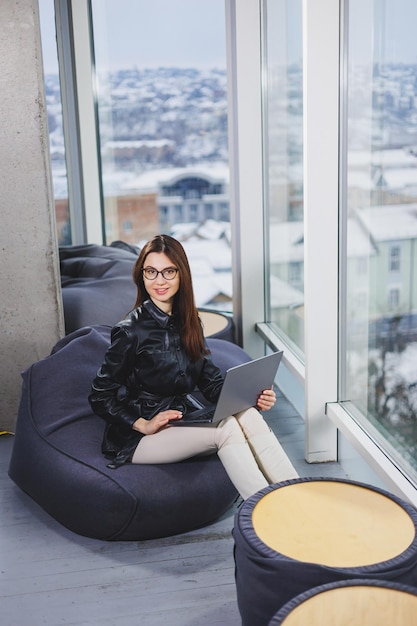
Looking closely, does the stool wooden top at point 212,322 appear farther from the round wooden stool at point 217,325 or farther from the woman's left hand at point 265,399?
the woman's left hand at point 265,399

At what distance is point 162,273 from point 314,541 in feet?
3.65

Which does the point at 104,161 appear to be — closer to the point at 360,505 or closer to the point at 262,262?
the point at 262,262

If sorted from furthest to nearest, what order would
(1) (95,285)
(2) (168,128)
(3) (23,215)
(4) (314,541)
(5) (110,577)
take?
(2) (168,128)
(1) (95,285)
(3) (23,215)
(5) (110,577)
(4) (314,541)

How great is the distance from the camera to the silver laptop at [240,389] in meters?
2.57

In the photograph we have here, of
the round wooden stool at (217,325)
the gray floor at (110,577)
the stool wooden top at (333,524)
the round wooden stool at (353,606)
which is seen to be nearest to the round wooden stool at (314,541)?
the stool wooden top at (333,524)

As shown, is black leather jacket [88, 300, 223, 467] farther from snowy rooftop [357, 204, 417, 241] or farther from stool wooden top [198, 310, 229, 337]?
stool wooden top [198, 310, 229, 337]

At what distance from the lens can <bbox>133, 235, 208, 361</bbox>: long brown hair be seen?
9.16 ft

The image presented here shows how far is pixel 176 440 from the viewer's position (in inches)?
110

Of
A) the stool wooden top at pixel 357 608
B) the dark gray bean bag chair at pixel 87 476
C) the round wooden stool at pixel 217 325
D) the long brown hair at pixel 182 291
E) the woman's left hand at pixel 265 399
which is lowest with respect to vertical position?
the dark gray bean bag chair at pixel 87 476

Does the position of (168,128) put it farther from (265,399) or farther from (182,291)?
(265,399)

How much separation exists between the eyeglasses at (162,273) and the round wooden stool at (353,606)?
1.33m

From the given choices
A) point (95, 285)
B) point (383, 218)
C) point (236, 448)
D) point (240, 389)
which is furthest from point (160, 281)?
point (95, 285)

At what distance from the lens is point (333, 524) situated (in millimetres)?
2150

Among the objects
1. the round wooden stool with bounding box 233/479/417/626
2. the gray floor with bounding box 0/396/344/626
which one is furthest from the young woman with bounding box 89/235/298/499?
the round wooden stool with bounding box 233/479/417/626
